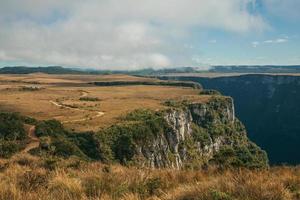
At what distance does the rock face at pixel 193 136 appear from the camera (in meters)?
105

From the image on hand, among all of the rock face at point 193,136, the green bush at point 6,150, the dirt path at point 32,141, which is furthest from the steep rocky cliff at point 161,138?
the green bush at point 6,150

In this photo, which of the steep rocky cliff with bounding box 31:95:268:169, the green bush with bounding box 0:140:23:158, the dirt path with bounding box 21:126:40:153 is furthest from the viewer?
the steep rocky cliff with bounding box 31:95:268:169

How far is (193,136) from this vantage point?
504 feet

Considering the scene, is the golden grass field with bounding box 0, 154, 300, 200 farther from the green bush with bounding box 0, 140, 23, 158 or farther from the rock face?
the rock face

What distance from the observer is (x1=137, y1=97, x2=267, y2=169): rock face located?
105056 millimetres

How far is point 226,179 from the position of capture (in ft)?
39.3

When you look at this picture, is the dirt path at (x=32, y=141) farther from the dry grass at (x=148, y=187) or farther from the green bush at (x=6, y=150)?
the dry grass at (x=148, y=187)

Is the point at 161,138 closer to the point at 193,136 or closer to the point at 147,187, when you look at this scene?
the point at 193,136

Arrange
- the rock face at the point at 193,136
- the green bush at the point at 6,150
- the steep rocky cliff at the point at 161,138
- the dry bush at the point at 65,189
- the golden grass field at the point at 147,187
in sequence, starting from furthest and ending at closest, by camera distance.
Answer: the rock face at the point at 193,136 < the steep rocky cliff at the point at 161,138 < the green bush at the point at 6,150 < the dry bush at the point at 65,189 < the golden grass field at the point at 147,187

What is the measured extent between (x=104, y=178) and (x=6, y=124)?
171 ft

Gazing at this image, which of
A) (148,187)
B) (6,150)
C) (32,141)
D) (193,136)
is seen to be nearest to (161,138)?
(193,136)

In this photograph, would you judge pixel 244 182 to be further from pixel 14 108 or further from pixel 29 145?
pixel 14 108

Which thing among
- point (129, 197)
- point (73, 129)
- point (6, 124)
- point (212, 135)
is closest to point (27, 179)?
point (129, 197)

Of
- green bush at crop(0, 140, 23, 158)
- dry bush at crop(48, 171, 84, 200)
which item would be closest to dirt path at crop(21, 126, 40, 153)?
green bush at crop(0, 140, 23, 158)
